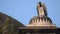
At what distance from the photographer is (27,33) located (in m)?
11.1

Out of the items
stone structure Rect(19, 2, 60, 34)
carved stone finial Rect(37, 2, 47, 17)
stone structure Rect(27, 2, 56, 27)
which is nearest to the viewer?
stone structure Rect(19, 2, 60, 34)

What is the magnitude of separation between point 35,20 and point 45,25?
1.99 feet

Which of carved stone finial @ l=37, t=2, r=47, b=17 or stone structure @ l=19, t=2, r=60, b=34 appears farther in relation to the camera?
carved stone finial @ l=37, t=2, r=47, b=17

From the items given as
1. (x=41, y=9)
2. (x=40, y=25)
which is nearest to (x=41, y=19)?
(x=40, y=25)

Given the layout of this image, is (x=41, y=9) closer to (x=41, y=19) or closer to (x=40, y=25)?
(x=41, y=19)

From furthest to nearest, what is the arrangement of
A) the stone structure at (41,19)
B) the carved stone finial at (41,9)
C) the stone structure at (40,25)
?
the carved stone finial at (41,9) < the stone structure at (41,19) < the stone structure at (40,25)

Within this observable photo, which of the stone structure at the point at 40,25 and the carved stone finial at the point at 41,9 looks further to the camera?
the carved stone finial at the point at 41,9

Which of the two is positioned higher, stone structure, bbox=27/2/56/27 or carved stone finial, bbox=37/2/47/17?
carved stone finial, bbox=37/2/47/17

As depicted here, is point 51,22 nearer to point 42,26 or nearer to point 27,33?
point 42,26

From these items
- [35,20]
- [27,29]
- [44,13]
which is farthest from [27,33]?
[44,13]

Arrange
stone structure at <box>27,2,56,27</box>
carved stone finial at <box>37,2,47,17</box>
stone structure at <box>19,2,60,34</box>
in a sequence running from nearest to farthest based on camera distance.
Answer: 1. stone structure at <box>19,2,60,34</box>
2. stone structure at <box>27,2,56,27</box>
3. carved stone finial at <box>37,2,47,17</box>

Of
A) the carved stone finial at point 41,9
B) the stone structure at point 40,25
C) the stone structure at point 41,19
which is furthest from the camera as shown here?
the carved stone finial at point 41,9

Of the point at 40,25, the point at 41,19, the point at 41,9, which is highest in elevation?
the point at 41,9

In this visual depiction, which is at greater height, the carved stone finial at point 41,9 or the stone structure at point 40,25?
the carved stone finial at point 41,9
